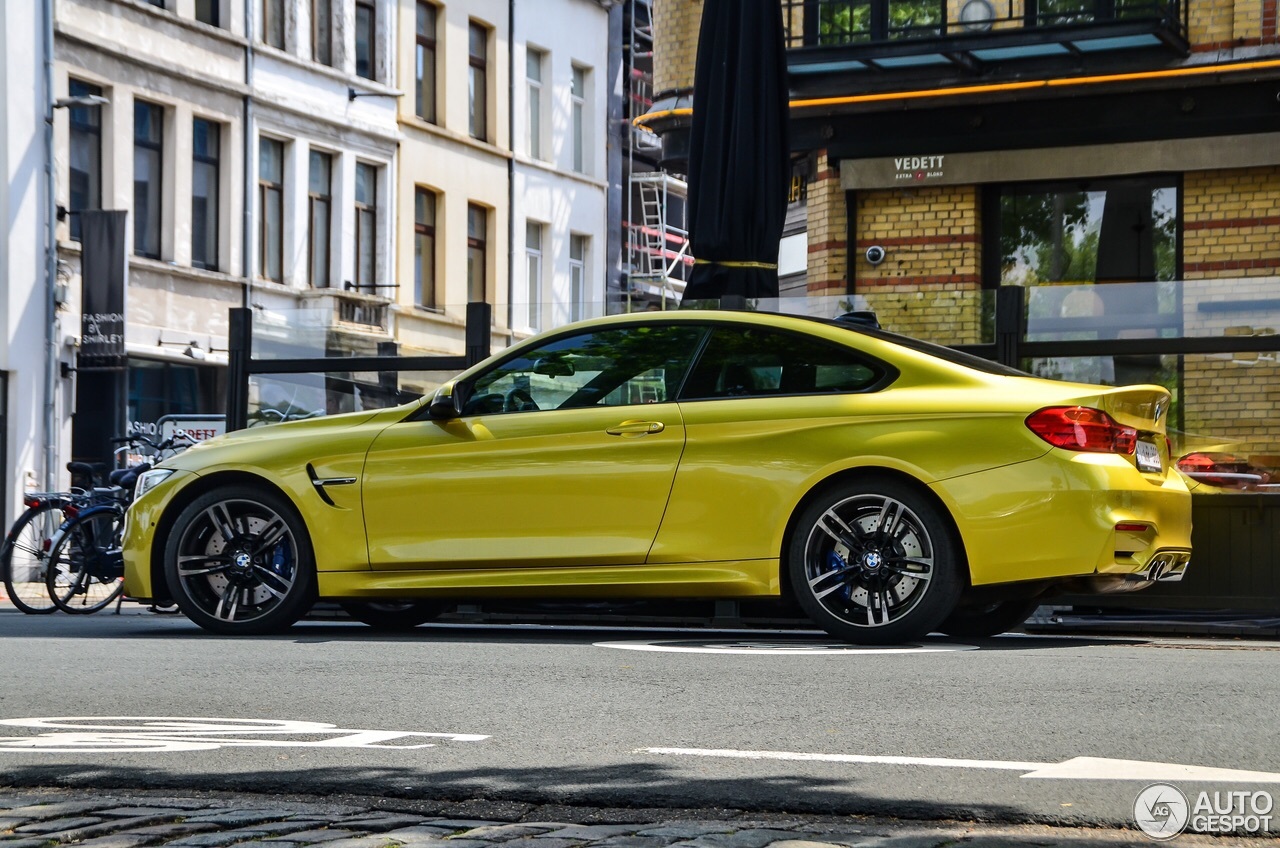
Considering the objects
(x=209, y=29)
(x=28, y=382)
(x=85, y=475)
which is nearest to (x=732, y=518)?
(x=85, y=475)

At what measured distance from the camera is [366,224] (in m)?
33.8

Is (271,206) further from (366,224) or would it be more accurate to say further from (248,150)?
(366,224)

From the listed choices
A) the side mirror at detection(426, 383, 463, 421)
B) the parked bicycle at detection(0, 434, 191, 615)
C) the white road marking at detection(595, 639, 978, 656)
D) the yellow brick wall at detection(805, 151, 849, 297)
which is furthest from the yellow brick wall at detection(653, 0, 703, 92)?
the white road marking at detection(595, 639, 978, 656)

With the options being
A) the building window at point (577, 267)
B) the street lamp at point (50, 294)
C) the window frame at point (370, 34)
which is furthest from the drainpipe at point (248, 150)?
the building window at point (577, 267)

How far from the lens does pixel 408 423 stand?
30.7 feet

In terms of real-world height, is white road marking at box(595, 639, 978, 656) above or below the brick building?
below

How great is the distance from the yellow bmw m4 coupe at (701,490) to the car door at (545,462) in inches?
0.4

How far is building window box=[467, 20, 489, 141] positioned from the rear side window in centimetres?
2892

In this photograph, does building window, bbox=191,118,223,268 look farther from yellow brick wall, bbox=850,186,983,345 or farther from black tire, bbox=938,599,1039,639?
black tire, bbox=938,599,1039,639

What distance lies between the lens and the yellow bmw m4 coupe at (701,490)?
27.3ft

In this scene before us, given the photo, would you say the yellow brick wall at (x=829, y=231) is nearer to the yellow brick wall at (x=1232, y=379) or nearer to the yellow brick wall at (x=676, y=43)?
the yellow brick wall at (x=676, y=43)

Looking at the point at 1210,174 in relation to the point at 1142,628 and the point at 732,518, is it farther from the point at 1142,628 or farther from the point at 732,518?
the point at 732,518

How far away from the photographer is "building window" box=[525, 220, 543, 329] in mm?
39500

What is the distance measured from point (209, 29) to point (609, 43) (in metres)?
15.1
